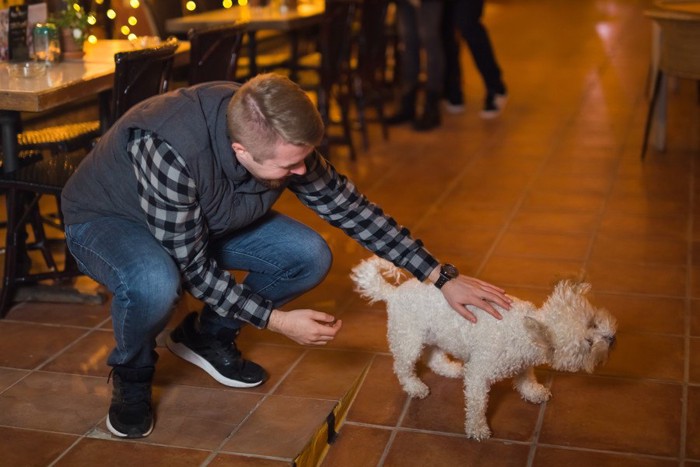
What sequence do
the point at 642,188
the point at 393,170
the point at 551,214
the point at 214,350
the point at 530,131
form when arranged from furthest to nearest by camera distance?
the point at 530,131
the point at 393,170
the point at 642,188
the point at 551,214
the point at 214,350

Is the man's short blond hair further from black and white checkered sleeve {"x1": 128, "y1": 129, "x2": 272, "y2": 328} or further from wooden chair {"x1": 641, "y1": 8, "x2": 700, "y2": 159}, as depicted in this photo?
wooden chair {"x1": 641, "y1": 8, "x2": 700, "y2": 159}

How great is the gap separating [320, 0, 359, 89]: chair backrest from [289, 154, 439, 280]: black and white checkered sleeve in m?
2.66

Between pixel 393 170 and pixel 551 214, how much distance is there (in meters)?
1.09

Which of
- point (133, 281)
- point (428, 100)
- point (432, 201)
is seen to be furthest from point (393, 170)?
point (133, 281)

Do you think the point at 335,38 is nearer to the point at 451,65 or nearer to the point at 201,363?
the point at 451,65

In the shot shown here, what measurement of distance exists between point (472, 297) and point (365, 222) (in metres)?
0.35

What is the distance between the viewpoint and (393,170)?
511 cm

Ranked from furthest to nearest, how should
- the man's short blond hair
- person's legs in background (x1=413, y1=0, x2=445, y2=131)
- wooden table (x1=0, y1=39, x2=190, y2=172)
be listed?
person's legs in background (x1=413, y1=0, x2=445, y2=131) → wooden table (x1=0, y1=39, x2=190, y2=172) → the man's short blond hair

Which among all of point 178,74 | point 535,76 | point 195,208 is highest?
point 195,208

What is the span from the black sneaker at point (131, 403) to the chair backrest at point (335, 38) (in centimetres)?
297

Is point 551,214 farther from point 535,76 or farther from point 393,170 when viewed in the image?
point 535,76

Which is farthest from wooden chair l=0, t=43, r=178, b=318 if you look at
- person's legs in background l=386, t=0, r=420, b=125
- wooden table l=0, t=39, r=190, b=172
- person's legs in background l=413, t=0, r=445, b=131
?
person's legs in background l=386, t=0, r=420, b=125

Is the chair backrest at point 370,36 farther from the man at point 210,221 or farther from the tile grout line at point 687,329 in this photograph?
the man at point 210,221

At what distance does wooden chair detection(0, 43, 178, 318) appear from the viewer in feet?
10.2
